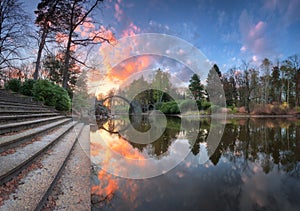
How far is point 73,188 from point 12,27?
468 inches

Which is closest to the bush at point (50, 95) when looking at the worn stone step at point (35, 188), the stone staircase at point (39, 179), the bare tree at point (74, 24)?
the bare tree at point (74, 24)

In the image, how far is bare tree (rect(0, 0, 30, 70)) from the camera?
897 centimetres

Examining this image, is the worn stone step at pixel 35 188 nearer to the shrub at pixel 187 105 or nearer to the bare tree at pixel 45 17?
the bare tree at pixel 45 17

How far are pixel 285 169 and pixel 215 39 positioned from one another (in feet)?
37.1

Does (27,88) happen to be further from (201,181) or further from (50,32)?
(201,181)

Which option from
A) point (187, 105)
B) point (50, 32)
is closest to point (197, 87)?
point (187, 105)

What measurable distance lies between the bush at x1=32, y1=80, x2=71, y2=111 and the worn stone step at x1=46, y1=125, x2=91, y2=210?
7.56 m

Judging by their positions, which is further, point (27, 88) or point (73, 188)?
point (27, 88)

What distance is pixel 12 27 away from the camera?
30.0 feet

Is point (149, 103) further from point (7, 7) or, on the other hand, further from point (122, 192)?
point (122, 192)

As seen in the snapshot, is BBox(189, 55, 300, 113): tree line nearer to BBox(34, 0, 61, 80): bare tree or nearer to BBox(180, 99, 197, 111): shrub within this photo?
BBox(180, 99, 197, 111): shrub

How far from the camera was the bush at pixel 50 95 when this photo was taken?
870 centimetres

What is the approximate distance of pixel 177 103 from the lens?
74.7ft

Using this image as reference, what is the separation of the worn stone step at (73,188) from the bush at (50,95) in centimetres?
756
